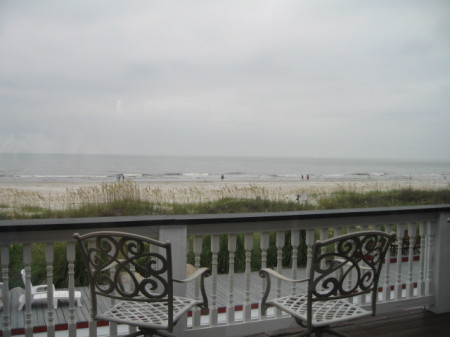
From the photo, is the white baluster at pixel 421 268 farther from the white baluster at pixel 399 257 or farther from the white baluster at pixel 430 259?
the white baluster at pixel 399 257

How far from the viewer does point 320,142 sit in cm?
487

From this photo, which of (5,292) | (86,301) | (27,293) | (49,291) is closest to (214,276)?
(86,301)

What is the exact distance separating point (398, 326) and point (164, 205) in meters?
2.19

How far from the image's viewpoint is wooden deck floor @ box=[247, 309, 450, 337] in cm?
269

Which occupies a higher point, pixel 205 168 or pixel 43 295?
pixel 205 168

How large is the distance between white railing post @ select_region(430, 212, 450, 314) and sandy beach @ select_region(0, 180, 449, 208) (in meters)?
1.45

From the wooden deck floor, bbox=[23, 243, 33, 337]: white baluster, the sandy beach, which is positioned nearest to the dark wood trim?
bbox=[23, 243, 33, 337]: white baluster

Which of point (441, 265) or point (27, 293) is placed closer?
point (27, 293)

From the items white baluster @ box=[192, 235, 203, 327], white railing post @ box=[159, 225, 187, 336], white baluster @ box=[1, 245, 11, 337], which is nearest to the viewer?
white baluster @ box=[1, 245, 11, 337]

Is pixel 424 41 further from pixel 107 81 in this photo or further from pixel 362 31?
pixel 107 81

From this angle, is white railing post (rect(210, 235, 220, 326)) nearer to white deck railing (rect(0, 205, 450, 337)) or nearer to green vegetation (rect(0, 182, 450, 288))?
white deck railing (rect(0, 205, 450, 337))

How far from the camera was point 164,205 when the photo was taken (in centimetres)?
400

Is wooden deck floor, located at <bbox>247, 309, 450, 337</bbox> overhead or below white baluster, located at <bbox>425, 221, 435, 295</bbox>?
below

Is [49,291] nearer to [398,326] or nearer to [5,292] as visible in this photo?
[5,292]
